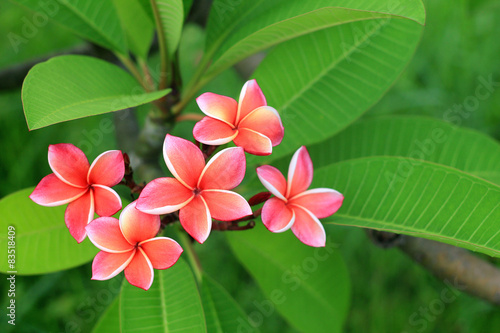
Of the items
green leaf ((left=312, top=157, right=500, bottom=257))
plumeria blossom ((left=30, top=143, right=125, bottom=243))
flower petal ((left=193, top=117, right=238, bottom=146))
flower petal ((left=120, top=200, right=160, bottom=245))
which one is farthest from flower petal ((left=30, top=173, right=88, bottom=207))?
green leaf ((left=312, top=157, right=500, bottom=257))

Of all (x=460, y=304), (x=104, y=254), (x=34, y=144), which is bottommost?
(x=34, y=144)

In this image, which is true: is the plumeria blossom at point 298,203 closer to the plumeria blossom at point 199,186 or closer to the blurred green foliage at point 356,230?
the plumeria blossom at point 199,186

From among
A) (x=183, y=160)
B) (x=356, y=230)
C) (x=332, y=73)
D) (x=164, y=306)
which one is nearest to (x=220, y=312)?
(x=164, y=306)

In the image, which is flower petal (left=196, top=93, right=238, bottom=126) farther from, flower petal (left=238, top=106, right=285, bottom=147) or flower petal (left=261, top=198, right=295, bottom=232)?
flower petal (left=261, top=198, right=295, bottom=232)

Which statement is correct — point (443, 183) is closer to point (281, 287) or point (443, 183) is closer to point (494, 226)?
point (494, 226)

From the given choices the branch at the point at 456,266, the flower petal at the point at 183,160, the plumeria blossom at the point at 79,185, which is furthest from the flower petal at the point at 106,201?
the branch at the point at 456,266

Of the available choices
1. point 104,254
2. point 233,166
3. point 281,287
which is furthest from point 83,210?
point 281,287
